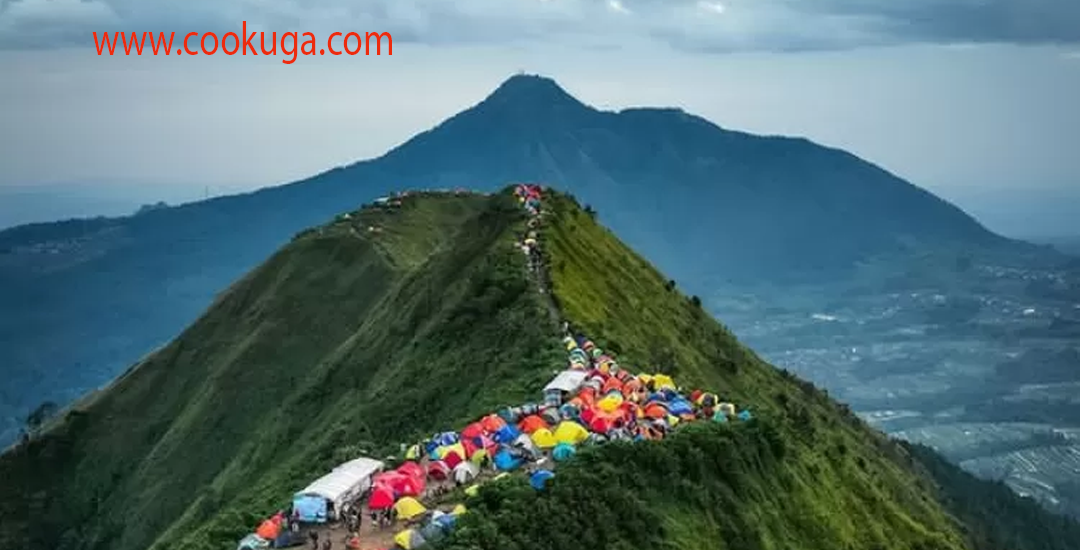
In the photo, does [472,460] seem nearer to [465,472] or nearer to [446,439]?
[465,472]

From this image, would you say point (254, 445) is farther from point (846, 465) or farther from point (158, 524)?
point (846, 465)

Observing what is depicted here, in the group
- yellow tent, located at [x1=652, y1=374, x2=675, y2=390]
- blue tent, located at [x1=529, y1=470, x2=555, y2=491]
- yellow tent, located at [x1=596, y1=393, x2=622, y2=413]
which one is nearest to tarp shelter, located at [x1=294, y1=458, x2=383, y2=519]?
blue tent, located at [x1=529, y1=470, x2=555, y2=491]

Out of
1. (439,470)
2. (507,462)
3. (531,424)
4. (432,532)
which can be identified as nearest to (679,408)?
(531,424)

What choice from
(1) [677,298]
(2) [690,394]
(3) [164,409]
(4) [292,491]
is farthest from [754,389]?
(3) [164,409]

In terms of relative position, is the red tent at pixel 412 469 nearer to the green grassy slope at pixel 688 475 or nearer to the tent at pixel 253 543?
the green grassy slope at pixel 688 475

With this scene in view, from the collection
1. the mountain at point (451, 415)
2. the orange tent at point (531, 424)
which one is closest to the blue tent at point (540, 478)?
the mountain at point (451, 415)

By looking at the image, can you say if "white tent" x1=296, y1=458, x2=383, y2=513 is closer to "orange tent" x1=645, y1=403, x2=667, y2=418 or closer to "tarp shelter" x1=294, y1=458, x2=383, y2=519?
"tarp shelter" x1=294, y1=458, x2=383, y2=519
